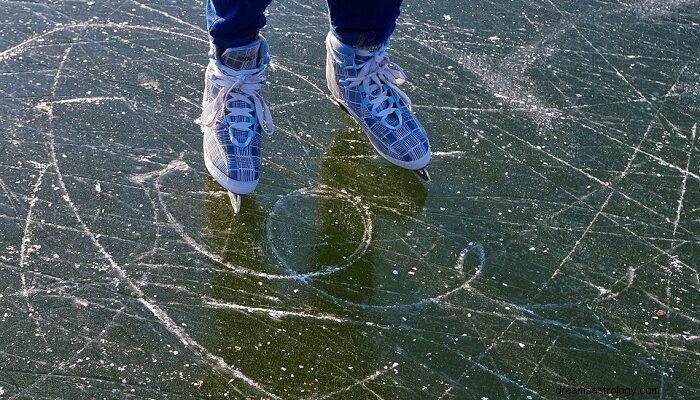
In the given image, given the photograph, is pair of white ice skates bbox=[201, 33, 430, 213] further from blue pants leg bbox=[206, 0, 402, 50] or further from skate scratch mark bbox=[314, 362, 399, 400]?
skate scratch mark bbox=[314, 362, 399, 400]

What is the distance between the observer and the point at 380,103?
2.20m

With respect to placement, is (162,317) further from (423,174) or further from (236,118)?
(423,174)

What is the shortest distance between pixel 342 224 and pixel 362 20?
464 millimetres

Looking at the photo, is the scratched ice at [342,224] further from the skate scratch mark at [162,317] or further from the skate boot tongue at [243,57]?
the skate boot tongue at [243,57]

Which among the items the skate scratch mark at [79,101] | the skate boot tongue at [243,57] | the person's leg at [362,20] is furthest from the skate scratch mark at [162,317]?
the person's leg at [362,20]

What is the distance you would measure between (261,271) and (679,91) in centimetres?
138

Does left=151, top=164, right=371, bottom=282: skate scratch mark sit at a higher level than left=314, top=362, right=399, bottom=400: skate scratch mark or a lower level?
lower

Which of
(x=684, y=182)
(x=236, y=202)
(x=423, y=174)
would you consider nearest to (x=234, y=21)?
(x=236, y=202)

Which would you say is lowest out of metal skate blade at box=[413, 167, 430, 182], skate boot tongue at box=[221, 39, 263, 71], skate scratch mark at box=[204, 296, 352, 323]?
metal skate blade at box=[413, 167, 430, 182]

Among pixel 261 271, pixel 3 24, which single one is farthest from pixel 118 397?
pixel 3 24

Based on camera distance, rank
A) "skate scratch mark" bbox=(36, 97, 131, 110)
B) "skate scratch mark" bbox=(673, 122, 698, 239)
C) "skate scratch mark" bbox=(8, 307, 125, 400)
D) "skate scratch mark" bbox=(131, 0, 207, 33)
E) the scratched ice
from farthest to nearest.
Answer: "skate scratch mark" bbox=(131, 0, 207, 33) < "skate scratch mark" bbox=(36, 97, 131, 110) < "skate scratch mark" bbox=(673, 122, 698, 239) < the scratched ice < "skate scratch mark" bbox=(8, 307, 125, 400)

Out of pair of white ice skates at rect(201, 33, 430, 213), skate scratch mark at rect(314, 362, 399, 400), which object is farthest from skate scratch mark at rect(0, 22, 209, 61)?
skate scratch mark at rect(314, 362, 399, 400)

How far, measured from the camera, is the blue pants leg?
1.92 meters

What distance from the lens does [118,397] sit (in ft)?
5.17
